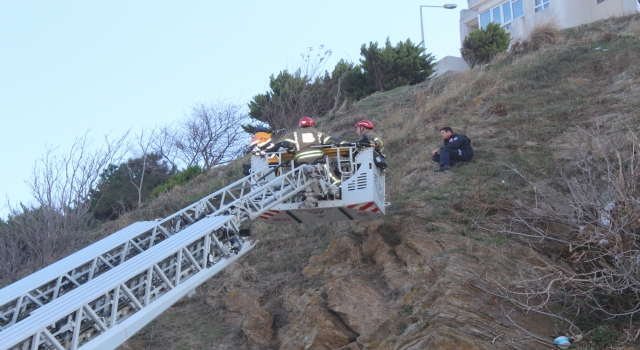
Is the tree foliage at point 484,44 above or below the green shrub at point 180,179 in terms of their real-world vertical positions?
above

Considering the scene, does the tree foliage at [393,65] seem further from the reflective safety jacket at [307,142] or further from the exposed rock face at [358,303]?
the exposed rock face at [358,303]

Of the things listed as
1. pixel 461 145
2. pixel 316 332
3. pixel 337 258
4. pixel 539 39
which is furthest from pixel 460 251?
pixel 539 39

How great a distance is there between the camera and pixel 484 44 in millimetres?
25969

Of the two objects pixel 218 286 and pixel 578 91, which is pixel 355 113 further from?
pixel 218 286

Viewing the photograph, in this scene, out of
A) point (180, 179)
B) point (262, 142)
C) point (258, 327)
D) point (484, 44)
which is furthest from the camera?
point (484, 44)

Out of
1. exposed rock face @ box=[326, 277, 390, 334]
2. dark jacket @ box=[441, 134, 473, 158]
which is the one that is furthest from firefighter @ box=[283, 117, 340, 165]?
dark jacket @ box=[441, 134, 473, 158]

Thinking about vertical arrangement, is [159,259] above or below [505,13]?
below

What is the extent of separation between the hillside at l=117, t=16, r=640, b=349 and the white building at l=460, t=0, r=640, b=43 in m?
11.0

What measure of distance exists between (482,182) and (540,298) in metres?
4.01

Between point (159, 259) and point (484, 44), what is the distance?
21.5 meters

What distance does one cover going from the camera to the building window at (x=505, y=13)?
3247cm

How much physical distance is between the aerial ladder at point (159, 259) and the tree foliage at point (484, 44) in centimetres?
1646

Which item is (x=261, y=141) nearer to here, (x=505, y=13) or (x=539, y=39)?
(x=539, y=39)

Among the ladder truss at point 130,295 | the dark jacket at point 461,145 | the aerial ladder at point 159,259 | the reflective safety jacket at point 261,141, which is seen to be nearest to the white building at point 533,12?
the dark jacket at point 461,145
